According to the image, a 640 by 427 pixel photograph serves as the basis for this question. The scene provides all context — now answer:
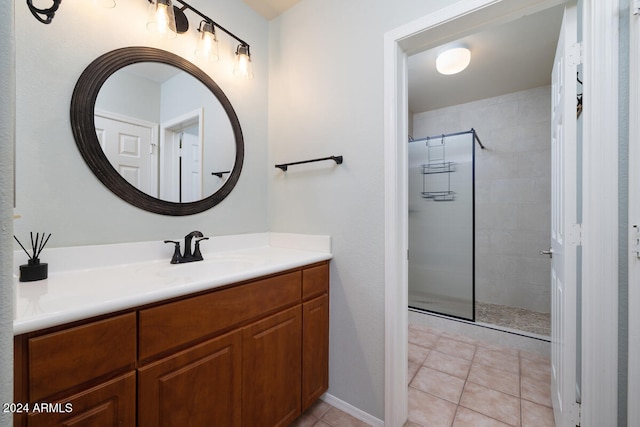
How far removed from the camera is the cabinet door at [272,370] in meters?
1.12

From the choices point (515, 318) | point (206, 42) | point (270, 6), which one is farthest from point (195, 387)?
point (515, 318)

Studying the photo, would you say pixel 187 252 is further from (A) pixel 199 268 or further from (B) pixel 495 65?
(B) pixel 495 65

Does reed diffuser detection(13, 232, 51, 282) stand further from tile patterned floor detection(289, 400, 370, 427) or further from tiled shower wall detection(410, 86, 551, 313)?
tiled shower wall detection(410, 86, 551, 313)

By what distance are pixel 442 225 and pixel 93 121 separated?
2767mm

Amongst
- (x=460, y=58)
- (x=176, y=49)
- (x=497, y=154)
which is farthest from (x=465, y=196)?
(x=176, y=49)

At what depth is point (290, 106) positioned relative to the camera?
5.99 feet

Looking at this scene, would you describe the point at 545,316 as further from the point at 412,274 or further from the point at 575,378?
the point at 575,378

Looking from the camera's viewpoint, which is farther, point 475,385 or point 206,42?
point 475,385

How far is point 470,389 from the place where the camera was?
5.56 ft

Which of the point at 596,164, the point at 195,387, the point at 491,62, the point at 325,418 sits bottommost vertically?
the point at 325,418

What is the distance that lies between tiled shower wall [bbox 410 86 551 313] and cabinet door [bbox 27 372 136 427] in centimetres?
343

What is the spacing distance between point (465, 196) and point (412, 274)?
97 cm

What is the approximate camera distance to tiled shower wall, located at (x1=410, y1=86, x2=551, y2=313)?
2.82m

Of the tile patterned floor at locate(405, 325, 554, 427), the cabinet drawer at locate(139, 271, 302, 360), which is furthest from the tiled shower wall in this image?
the cabinet drawer at locate(139, 271, 302, 360)
